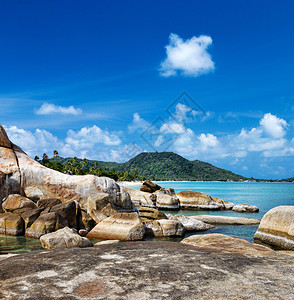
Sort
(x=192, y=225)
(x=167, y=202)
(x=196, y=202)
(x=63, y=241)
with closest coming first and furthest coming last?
(x=63, y=241) → (x=192, y=225) → (x=167, y=202) → (x=196, y=202)

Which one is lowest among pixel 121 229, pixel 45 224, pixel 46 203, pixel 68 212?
pixel 121 229

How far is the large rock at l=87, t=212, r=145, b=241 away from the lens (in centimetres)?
1683

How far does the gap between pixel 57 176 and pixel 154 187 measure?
3137 centimetres

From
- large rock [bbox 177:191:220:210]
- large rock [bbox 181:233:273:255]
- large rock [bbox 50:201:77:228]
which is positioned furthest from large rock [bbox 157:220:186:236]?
large rock [bbox 177:191:220:210]

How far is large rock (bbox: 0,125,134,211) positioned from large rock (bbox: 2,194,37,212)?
191 centimetres

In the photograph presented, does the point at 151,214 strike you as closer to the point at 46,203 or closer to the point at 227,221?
the point at 227,221

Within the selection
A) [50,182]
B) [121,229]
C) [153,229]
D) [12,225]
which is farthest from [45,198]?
[153,229]

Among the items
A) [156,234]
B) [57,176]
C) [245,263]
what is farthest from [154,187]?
[245,263]

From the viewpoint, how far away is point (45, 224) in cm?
1709

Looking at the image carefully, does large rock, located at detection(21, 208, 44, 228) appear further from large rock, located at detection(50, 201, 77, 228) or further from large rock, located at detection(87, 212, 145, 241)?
large rock, located at detection(87, 212, 145, 241)

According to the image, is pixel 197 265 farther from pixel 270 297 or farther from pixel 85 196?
pixel 85 196

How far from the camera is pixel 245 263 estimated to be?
5141 millimetres

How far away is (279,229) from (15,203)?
17.2 m

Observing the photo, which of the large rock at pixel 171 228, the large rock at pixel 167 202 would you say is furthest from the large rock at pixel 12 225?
the large rock at pixel 167 202
